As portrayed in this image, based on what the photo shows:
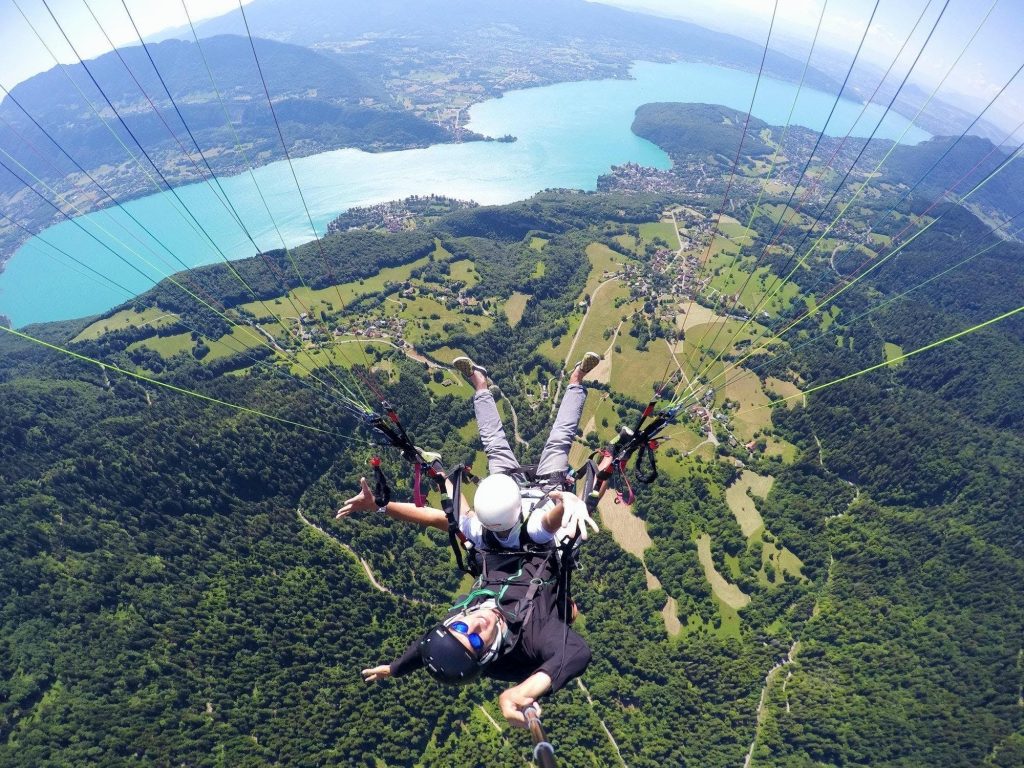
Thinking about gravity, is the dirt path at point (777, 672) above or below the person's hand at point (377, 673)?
below

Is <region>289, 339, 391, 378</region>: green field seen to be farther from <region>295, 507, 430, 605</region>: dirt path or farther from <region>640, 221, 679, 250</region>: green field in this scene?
<region>640, 221, 679, 250</region>: green field

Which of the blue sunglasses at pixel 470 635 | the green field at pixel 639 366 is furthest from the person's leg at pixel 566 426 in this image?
the green field at pixel 639 366

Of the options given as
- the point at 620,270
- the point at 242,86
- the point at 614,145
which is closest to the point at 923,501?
the point at 620,270

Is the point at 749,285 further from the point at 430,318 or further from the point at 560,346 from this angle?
the point at 430,318

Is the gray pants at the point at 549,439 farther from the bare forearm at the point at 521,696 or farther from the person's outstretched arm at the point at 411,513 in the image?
the bare forearm at the point at 521,696

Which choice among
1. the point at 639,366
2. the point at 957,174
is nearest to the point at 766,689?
the point at 639,366

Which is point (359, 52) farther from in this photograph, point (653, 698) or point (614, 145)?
point (653, 698)

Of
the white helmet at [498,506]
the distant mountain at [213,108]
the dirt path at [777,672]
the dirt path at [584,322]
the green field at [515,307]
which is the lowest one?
the distant mountain at [213,108]

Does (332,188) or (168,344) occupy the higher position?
(168,344)
